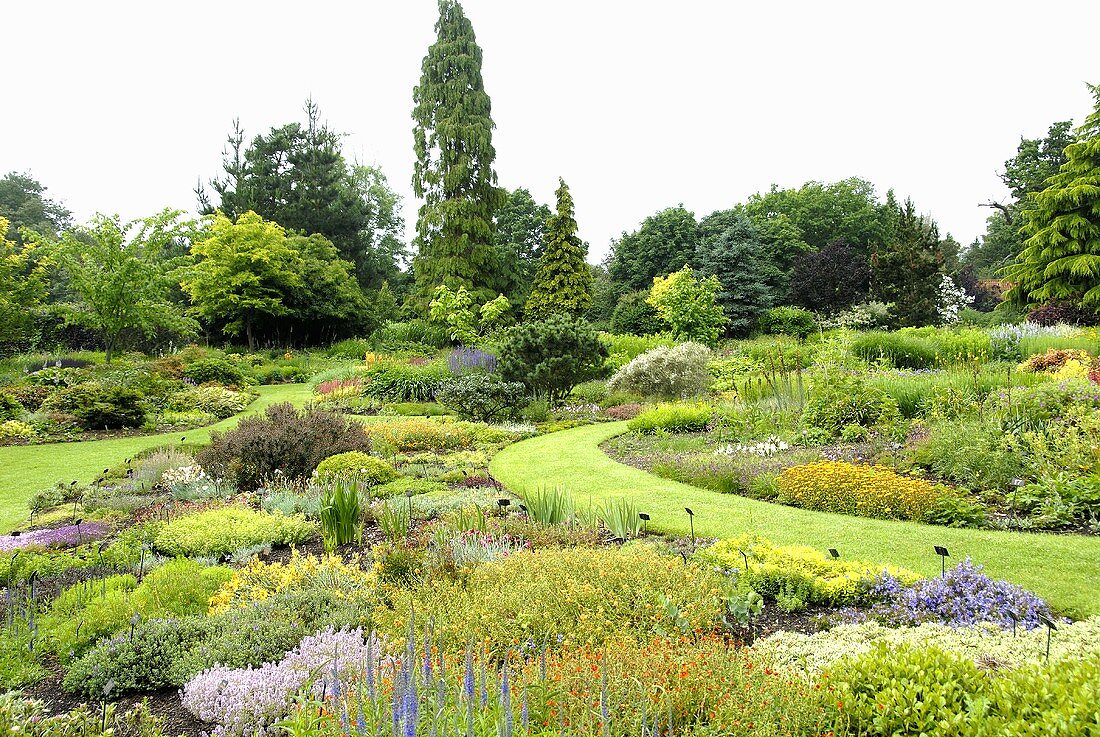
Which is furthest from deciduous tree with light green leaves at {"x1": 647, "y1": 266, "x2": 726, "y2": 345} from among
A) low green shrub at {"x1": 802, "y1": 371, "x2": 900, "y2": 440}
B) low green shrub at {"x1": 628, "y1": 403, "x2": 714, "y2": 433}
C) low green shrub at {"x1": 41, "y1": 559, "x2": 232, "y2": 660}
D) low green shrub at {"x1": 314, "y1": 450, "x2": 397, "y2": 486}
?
low green shrub at {"x1": 41, "y1": 559, "x2": 232, "y2": 660}

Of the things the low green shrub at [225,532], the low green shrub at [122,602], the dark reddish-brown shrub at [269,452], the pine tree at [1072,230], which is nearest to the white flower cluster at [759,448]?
the dark reddish-brown shrub at [269,452]

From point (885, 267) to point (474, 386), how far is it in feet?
74.0

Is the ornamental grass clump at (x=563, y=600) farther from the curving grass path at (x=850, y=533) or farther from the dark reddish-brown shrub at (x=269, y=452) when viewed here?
the dark reddish-brown shrub at (x=269, y=452)

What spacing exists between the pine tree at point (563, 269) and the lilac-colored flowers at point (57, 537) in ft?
89.5

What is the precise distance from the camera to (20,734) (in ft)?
9.10

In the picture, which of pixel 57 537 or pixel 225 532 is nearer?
pixel 225 532

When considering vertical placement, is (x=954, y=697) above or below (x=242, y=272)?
below

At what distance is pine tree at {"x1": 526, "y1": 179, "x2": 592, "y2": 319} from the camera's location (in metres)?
33.7

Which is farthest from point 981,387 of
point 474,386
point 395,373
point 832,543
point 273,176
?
point 273,176

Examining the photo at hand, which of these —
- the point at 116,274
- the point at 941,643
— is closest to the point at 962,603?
the point at 941,643

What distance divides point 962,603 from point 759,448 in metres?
5.05

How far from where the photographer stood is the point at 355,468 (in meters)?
8.45

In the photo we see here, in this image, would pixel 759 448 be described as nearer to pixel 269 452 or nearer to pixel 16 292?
pixel 269 452

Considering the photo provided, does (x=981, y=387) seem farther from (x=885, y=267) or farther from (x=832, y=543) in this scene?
(x=885, y=267)
